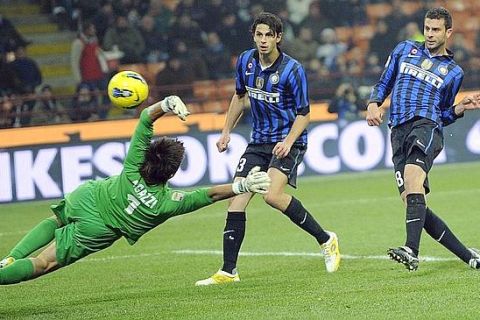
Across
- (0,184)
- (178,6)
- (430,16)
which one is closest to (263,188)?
(430,16)

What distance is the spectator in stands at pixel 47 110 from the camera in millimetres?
17453

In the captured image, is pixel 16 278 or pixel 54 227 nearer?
pixel 16 278

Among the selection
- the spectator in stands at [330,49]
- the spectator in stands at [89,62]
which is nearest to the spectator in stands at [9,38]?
the spectator in stands at [89,62]

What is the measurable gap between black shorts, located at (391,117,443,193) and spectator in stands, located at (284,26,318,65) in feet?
40.8

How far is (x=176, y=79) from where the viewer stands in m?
20.0

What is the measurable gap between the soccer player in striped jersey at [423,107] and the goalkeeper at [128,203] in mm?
1690

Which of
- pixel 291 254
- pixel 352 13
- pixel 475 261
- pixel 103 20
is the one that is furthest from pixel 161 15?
pixel 475 261

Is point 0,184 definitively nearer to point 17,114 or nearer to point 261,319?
point 17,114

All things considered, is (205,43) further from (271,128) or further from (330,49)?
(271,128)

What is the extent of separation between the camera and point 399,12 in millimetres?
22406

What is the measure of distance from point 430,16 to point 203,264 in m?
3.10

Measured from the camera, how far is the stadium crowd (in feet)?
62.6

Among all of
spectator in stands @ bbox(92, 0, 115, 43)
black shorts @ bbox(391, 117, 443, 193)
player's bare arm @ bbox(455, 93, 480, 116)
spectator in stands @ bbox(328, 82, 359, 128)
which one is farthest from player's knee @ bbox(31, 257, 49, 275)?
spectator in stands @ bbox(92, 0, 115, 43)

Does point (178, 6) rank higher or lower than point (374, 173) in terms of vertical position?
higher
